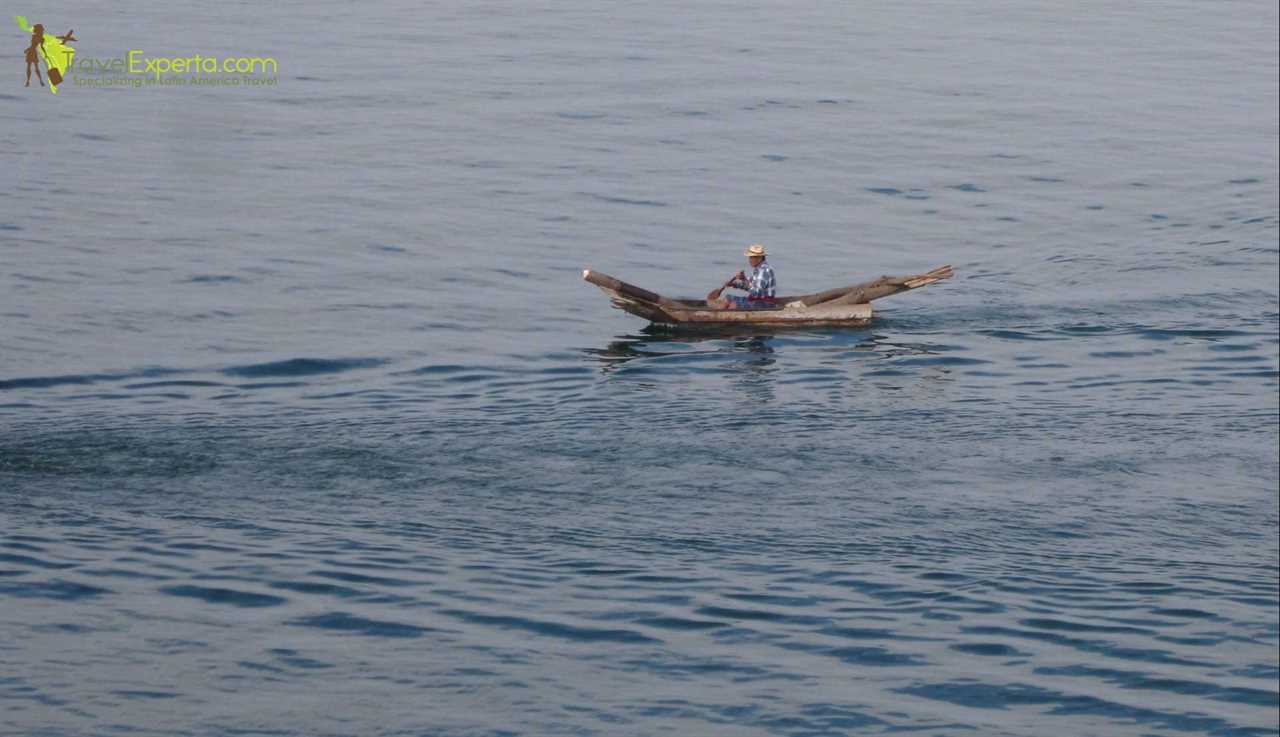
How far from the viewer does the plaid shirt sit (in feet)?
105

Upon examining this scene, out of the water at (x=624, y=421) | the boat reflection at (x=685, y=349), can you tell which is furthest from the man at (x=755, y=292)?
the water at (x=624, y=421)

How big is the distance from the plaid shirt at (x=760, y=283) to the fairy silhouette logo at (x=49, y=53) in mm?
A: 34113

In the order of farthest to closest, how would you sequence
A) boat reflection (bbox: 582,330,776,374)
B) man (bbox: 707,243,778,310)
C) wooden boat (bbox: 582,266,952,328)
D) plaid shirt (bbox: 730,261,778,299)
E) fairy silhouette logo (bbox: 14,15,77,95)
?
fairy silhouette logo (bbox: 14,15,77,95), plaid shirt (bbox: 730,261,778,299), man (bbox: 707,243,778,310), wooden boat (bbox: 582,266,952,328), boat reflection (bbox: 582,330,776,374)

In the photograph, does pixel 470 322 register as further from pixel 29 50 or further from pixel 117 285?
pixel 29 50

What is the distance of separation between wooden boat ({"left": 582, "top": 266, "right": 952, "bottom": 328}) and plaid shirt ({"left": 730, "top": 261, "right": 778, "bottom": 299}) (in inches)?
11.6

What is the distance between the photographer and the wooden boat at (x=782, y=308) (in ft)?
104

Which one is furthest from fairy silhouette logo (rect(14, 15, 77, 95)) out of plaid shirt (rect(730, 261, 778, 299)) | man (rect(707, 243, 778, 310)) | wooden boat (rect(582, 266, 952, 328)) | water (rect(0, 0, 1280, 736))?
plaid shirt (rect(730, 261, 778, 299))

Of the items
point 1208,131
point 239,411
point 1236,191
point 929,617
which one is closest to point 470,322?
point 239,411

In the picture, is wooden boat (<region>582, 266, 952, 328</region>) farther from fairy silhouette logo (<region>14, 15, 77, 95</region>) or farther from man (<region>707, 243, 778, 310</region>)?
fairy silhouette logo (<region>14, 15, 77, 95</region>)

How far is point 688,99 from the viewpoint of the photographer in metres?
57.3

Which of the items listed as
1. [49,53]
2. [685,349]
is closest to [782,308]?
[685,349]

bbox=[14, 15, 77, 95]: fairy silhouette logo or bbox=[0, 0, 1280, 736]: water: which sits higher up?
bbox=[14, 15, 77, 95]: fairy silhouette logo

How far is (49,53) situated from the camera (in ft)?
204

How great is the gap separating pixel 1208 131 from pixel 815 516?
125 ft
